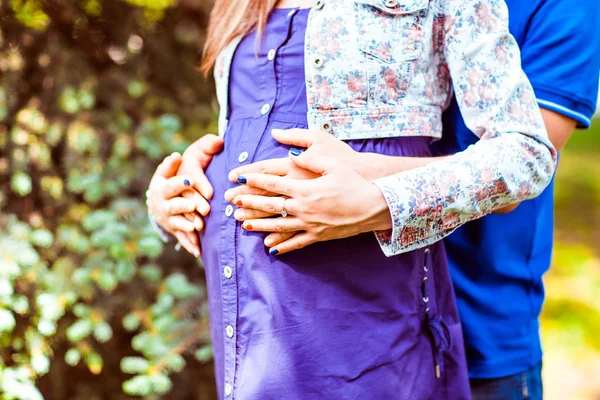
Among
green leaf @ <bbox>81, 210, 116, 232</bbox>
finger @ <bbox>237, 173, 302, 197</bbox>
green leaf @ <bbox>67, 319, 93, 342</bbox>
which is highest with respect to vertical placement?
finger @ <bbox>237, 173, 302, 197</bbox>

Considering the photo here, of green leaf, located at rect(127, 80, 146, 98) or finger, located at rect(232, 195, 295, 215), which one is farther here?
green leaf, located at rect(127, 80, 146, 98)

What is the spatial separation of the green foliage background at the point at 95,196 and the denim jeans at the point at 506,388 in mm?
984

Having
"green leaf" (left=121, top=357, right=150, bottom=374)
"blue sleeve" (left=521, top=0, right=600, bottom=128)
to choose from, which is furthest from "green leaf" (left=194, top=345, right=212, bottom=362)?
"blue sleeve" (left=521, top=0, right=600, bottom=128)

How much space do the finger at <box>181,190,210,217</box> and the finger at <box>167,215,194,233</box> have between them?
5 centimetres

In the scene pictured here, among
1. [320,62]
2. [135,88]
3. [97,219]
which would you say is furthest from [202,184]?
[135,88]

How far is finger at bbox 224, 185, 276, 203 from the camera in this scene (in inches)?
43.2

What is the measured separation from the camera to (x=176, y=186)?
1294 millimetres

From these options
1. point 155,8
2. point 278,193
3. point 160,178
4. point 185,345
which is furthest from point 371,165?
point 155,8

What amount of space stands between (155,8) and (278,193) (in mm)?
1576

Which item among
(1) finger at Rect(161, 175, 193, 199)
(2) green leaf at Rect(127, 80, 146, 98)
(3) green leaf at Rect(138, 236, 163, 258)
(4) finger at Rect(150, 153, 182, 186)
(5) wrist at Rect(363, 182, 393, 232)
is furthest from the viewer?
(2) green leaf at Rect(127, 80, 146, 98)

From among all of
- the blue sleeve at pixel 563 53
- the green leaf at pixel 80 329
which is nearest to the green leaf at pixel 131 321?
the green leaf at pixel 80 329

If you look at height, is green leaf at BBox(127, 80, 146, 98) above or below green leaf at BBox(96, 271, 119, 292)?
above

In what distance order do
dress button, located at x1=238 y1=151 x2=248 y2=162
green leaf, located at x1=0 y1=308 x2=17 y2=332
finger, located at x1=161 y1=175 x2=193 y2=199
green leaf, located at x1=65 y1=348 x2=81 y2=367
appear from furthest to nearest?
1. green leaf, located at x1=65 y1=348 x2=81 y2=367
2. green leaf, located at x1=0 y1=308 x2=17 y2=332
3. finger, located at x1=161 y1=175 x2=193 y2=199
4. dress button, located at x1=238 y1=151 x2=248 y2=162

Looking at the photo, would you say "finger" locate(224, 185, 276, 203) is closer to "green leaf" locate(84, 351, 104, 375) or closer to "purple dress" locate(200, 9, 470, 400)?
"purple dress" locate(200, 9, 470, 400)
